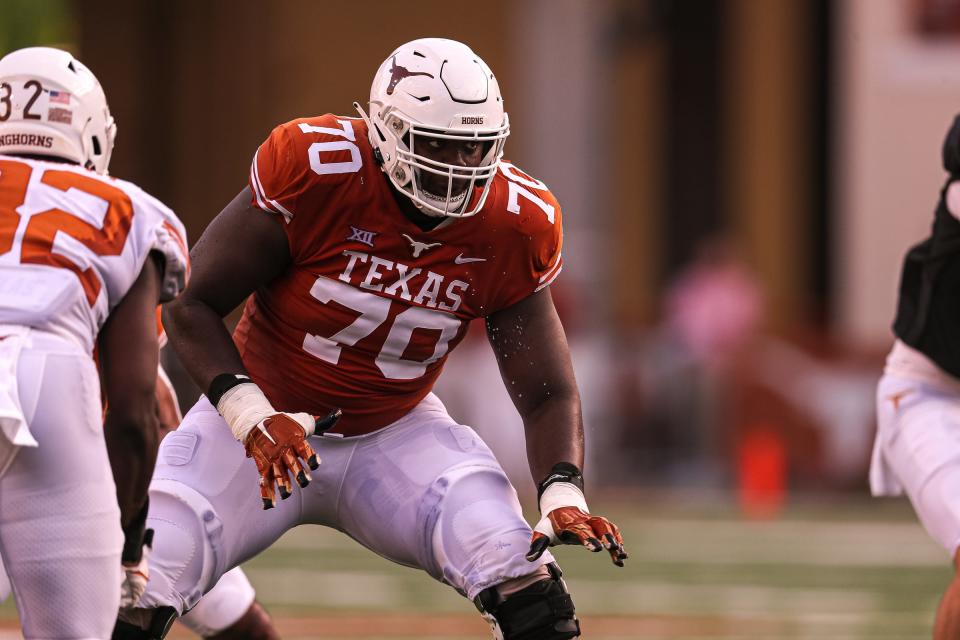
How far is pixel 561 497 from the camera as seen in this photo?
5016 mm

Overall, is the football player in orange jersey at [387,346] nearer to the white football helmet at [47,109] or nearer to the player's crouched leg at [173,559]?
the player's crouched leg at [173,559]

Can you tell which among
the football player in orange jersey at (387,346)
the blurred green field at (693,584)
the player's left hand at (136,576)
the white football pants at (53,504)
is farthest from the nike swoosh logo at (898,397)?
the white football pants at (53,504)

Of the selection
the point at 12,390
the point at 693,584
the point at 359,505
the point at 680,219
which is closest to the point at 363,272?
the point at 359,505

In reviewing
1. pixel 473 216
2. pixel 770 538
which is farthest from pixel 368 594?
pixel 473 216

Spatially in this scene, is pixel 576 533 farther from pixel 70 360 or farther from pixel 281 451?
pixel 70 360

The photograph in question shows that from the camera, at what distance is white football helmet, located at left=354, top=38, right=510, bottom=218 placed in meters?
5.04

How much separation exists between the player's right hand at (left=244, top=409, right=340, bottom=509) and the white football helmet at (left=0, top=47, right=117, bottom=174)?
0.75m

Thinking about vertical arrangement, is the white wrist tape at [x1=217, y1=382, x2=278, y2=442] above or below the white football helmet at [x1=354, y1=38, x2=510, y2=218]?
below

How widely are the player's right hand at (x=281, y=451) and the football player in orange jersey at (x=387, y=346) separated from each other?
0.02 m

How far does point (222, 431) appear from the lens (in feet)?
17.1

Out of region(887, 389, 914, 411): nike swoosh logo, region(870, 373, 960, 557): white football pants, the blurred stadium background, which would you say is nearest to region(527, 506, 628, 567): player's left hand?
region(870, 373, 960, 557): white football pants

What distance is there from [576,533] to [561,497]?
21 cm

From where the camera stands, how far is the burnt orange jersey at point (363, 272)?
509 centimetres

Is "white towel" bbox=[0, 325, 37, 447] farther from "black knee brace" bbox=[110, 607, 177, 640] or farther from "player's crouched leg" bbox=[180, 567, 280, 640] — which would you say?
"player's crouched leg" bbox=[180, 567, 280, 640]
